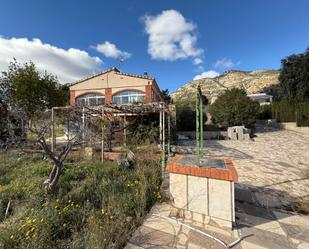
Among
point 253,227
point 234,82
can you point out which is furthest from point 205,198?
point 234,82

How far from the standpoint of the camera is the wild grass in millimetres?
2301

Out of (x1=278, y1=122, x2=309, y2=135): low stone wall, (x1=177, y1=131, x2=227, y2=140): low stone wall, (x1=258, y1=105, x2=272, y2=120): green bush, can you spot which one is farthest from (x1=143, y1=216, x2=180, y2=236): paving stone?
(x1=258, y1=105, x2=272, y2=120): green bush

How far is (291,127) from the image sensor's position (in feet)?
61.8

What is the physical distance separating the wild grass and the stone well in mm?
770

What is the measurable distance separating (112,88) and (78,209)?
18356 mm

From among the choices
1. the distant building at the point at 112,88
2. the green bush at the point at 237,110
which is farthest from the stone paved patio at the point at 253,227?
the distant building at the point at 112,88

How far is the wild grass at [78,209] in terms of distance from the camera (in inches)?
90.6

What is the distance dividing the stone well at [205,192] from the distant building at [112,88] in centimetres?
1659

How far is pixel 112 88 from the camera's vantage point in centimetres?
2033

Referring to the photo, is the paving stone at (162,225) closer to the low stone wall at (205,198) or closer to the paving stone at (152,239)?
the paving stone at (152,239)

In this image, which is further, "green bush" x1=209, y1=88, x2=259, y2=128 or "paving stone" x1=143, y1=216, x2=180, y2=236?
"green bush" x1=209, y1=88, x2=259, y2=128

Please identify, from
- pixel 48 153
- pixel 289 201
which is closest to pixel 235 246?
pixel 289 201

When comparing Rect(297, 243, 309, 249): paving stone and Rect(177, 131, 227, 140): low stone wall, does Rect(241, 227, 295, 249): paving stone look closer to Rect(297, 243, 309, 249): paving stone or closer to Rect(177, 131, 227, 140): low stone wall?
Rect(297, 243, 309, 249): paving stone

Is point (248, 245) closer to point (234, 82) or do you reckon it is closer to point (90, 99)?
point (90, 99)
